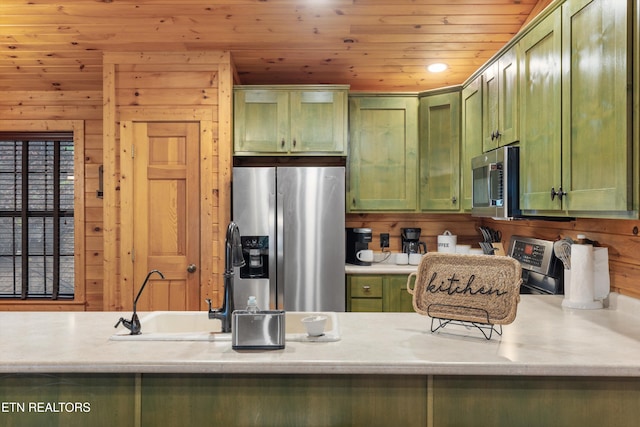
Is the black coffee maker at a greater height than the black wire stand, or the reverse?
the black coffee maker

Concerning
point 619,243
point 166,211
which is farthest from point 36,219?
point 619,243

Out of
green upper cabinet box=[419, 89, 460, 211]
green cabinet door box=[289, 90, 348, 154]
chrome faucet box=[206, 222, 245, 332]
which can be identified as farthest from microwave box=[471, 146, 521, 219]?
chrome faucet box=[206, 222, 245, 332]

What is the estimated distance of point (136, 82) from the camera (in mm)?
3449

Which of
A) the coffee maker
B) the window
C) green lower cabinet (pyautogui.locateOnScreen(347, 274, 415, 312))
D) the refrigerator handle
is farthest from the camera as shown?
the window

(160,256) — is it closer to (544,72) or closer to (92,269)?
(92,269)

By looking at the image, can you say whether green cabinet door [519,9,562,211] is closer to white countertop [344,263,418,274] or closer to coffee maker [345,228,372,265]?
white countertop [344,263,418,274]

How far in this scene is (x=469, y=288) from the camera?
→ 158 cm

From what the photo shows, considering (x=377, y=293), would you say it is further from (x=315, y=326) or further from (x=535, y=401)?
(x=535, y=401)

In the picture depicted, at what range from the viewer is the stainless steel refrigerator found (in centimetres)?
332

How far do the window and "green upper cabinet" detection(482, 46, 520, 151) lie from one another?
3567 millimetres

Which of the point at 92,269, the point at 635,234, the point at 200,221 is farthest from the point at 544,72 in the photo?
the point at 92,269

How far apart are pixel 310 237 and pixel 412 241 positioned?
1016mm

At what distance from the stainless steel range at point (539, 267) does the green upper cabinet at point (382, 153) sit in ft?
3.46

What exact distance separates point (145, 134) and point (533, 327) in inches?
116
